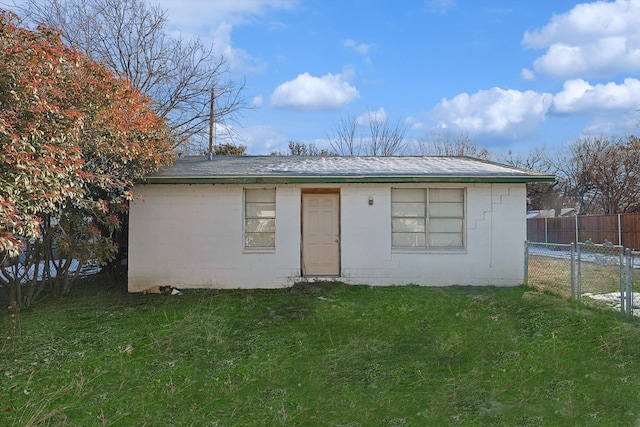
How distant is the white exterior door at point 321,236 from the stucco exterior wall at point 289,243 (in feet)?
1.57

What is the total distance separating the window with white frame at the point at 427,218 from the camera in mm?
10234

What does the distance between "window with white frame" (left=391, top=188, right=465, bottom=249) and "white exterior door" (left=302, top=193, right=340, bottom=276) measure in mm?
1329

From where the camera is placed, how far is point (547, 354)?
20.2 feet

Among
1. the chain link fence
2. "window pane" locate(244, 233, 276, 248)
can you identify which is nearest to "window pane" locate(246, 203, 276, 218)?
"window pane" locate(244, 233, 276, 248)

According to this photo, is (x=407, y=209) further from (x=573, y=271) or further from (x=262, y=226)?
(x=573, y=271)

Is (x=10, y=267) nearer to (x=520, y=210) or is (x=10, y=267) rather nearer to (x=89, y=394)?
(x=89, y=394)

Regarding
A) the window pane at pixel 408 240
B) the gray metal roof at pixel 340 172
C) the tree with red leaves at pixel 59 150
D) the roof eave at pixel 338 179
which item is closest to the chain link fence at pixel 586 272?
the roof eave at pixel 338 179

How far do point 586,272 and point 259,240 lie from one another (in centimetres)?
650

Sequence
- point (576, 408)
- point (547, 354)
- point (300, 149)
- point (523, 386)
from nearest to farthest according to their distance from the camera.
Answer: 1. point (576, 408)
2. point (523, 386)
3. point (547, 354)
4. point (300, 149)

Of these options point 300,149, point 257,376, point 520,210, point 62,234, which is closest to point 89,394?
point 257,376

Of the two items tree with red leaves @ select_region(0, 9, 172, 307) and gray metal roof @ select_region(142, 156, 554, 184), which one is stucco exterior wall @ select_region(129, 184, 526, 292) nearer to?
gray metal roof @ select_region(142, 156, 554, 184)

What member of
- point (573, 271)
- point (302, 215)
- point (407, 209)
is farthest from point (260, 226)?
point (573, 271)

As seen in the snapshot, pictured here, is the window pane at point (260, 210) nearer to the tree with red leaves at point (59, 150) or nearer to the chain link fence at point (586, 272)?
the tree with red leaves at point (59, 150)

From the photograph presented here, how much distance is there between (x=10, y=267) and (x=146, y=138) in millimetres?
3845
